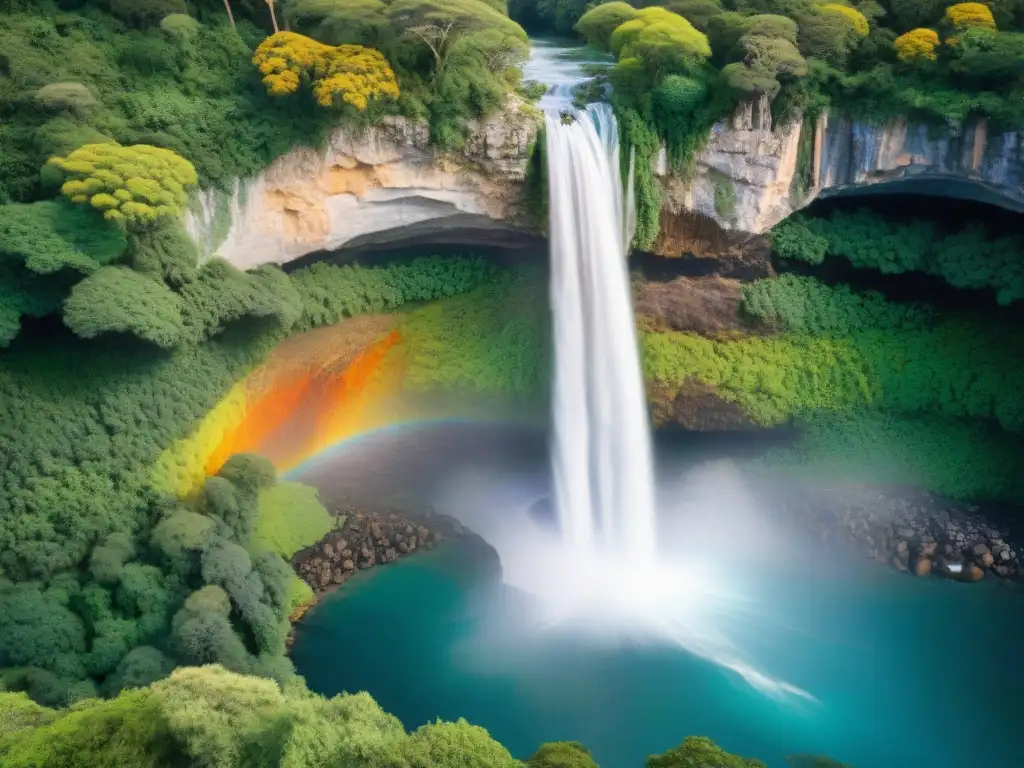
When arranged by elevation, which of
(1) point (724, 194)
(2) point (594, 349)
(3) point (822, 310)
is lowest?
(2) point (594, 349)

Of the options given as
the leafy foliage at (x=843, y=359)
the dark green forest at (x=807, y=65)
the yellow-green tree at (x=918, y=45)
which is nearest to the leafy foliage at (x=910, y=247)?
the leafy foliage at (x=843, y=359)

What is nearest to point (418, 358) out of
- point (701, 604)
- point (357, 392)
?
point (357, 392)

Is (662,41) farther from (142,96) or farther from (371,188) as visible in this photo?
(142,96)

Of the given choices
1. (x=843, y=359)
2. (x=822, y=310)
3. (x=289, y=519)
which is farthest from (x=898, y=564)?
(x=289, y=519)

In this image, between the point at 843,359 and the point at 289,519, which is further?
the point at 843,359

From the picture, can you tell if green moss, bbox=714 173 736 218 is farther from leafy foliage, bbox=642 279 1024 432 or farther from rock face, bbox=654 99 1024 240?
leafy foliage, bbox=642 279 1024 432

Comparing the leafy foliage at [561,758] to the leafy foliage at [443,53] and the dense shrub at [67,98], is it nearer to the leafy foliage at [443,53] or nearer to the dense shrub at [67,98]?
the leafy foliage at [443,53]
